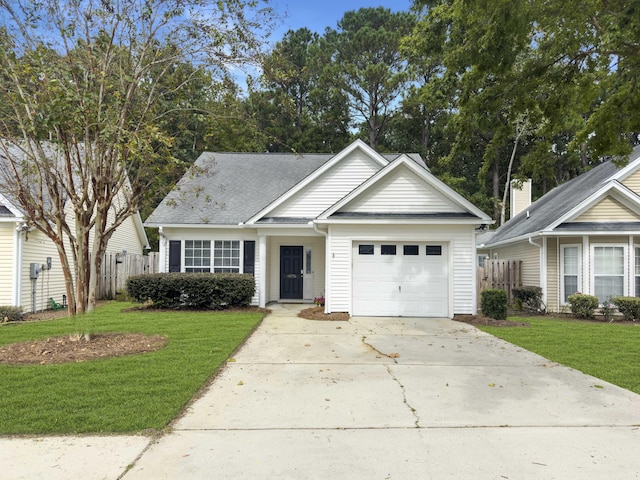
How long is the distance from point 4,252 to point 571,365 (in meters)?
14.9

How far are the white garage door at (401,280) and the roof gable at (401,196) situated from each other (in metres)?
1.00

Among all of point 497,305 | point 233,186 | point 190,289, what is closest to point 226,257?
point 190,289

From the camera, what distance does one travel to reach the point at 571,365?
7.66 m

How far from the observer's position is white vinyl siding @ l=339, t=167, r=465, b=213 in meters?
13.5

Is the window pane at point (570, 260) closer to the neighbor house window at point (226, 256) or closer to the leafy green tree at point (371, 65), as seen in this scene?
the neighbor house window at point (226, 256)

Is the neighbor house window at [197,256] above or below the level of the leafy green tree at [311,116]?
below

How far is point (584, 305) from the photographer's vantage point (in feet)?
45.1

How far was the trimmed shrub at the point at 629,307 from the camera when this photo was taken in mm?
13312

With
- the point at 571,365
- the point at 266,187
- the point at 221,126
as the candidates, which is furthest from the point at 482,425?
the point at 266,187

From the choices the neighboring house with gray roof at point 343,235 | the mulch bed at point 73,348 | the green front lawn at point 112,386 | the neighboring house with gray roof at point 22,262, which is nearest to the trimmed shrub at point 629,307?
the neighboring house with gray roof at point 343,235

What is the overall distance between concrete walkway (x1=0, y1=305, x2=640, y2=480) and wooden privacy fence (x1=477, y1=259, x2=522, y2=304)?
983cm

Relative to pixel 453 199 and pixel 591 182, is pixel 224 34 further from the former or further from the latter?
pixel 591 182

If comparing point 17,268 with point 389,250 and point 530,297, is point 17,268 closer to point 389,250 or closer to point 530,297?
point 389,250

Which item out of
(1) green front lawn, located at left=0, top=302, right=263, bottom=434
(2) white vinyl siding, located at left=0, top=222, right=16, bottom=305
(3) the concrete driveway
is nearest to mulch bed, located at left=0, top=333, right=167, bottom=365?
(1) green front lawn, located at left=0, top=302, right=263, bottom=434
